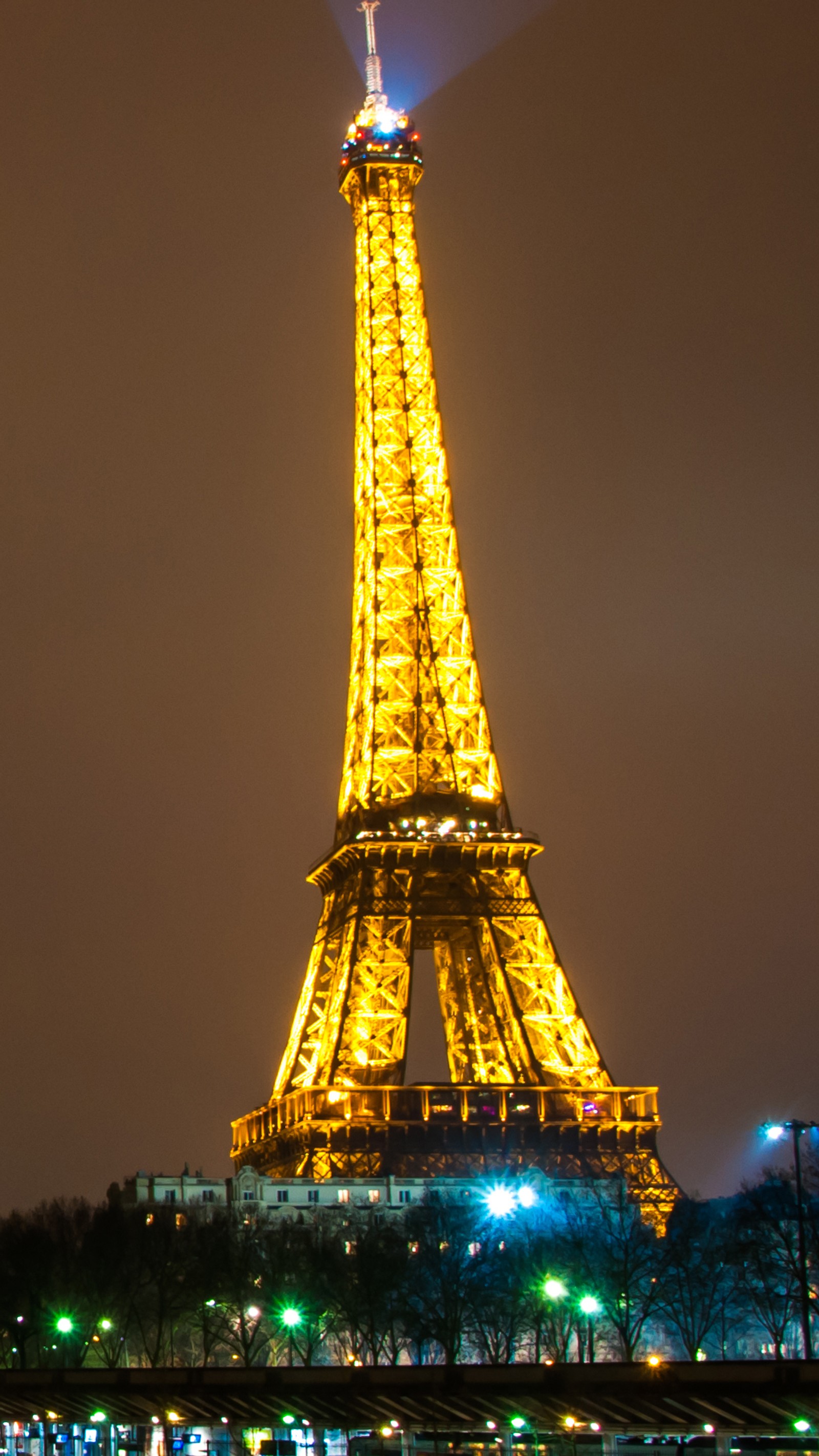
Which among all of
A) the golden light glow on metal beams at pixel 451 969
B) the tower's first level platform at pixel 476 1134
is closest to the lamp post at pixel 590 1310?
the tower's first level platform at pixel 476 1134

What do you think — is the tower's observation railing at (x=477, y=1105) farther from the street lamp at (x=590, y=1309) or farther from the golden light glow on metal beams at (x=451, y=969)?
the street lamp at (x=590, y=1309)

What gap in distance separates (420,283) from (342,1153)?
55.0 meters

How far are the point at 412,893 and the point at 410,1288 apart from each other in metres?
31.2

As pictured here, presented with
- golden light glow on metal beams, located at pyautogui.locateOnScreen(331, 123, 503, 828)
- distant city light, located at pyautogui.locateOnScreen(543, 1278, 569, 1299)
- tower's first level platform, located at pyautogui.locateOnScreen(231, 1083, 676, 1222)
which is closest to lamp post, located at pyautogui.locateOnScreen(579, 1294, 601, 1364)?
distant city light, located at pyautogui.locateOnScreen(543, 1278, 569, 1299)

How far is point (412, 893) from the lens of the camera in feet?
461

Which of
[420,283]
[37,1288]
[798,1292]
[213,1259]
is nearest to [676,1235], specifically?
[798,1292]

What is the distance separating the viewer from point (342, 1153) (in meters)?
133

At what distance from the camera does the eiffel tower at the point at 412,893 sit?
134750 millimetres

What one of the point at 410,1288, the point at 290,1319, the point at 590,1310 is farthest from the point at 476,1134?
the point at 590,1310

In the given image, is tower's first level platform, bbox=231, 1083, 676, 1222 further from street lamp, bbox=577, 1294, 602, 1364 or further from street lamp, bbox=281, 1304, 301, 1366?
street lamp, bbox=577, 1294, 602, 1364

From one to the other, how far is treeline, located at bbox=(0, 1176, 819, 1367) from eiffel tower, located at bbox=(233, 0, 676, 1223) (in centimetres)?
860

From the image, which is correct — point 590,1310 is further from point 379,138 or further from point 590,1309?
point 379,138

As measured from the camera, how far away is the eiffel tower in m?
135

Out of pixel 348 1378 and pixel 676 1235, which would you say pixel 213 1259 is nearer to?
pixel 676 1235
